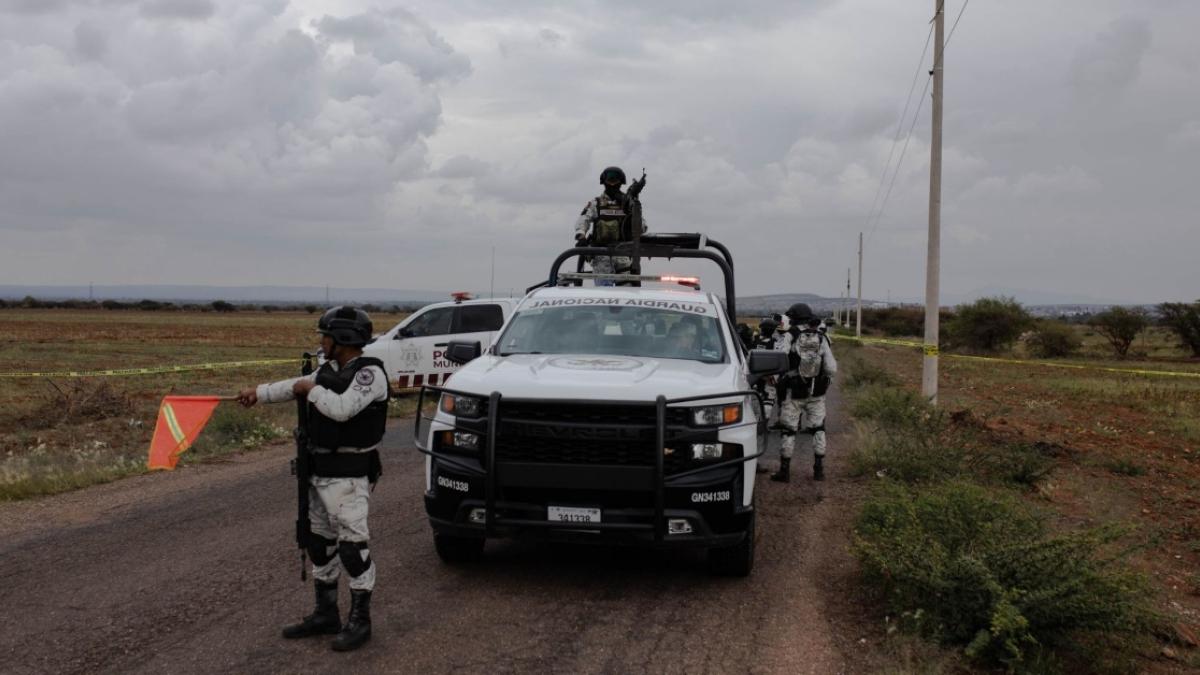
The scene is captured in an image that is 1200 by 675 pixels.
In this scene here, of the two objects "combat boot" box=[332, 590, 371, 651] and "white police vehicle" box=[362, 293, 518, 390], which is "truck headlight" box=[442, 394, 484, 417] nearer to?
"combat boot" box=[332, 590, 371, 651]

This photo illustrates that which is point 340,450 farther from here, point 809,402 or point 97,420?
point 97,420

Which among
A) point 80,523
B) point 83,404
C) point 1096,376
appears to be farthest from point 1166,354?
point 80,523

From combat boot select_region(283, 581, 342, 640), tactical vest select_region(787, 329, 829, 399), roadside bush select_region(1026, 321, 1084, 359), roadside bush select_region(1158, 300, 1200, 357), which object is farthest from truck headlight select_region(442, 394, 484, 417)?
roadside bush select_region(1158, 300, 1200, 357)

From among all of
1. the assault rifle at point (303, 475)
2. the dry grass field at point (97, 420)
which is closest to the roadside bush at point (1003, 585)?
the assault rifle at point (303, 475)

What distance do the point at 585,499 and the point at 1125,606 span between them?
2857 mm

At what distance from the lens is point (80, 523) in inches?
316

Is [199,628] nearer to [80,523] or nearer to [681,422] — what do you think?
[681,422]

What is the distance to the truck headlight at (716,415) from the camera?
5.82 m

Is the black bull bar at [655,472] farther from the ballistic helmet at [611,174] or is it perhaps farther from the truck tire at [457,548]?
the ballistic helmet at [611,174]

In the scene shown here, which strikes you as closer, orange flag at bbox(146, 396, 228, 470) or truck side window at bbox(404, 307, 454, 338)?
orange flag at bbox(146, 396, 228, 470)

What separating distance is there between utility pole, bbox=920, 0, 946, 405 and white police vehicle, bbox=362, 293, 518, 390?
295 inches

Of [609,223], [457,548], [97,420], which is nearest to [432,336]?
[97,420]

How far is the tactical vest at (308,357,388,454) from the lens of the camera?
4.97 m

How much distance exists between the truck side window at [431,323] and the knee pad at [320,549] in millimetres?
13473
